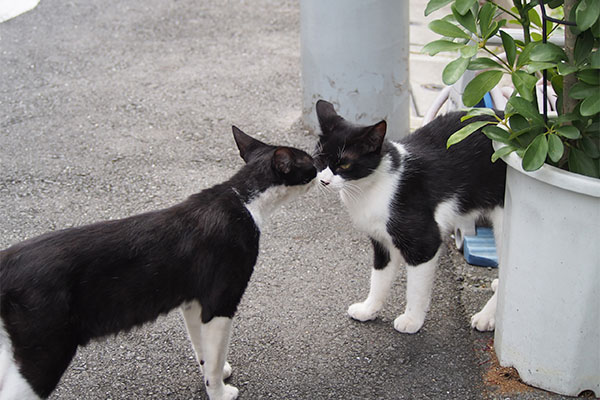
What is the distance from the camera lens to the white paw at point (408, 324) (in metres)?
3.21

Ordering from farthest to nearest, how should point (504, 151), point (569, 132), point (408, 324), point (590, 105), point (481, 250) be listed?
1. point (481, 250)
2. point (408, 324)
3. point (504, 151)
4. point (569, 132)
5. point (590, 105)

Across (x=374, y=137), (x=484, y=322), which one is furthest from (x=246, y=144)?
(x=484, y=322)

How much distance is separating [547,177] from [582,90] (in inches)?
12.8

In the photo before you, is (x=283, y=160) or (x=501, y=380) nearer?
(x=283, y=160)

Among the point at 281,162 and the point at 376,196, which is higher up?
the point at 281,162

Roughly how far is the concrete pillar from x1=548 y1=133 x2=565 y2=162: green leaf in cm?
256

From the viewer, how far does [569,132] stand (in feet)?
7.83

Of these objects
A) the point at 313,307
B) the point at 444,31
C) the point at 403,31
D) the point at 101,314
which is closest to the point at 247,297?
the point at 313,307

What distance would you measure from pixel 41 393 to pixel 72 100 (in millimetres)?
3924

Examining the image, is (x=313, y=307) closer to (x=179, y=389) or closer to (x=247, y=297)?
(x=247, y=297)

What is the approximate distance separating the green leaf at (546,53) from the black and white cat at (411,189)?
0.78 meters

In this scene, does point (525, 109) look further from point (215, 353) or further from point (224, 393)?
point (224, 393)

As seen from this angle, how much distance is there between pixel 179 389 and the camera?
2934mm

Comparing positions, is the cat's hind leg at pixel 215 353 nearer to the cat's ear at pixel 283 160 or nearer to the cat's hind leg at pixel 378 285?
the cat's ear at pixel 283 160
